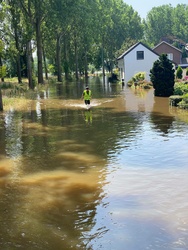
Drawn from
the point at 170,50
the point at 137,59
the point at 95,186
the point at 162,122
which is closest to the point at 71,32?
the point at 170,50

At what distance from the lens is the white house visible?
53000 millimetres

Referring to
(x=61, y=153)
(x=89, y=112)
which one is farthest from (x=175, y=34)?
(x=61, y=153)

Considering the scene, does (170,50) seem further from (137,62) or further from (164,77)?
(164,77)

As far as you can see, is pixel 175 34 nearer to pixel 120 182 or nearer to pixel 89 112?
pixel 89 112

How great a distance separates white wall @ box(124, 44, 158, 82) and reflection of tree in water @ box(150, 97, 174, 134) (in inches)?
1072

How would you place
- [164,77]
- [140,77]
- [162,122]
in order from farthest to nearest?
[140,77]
[164,77]
[162,122]

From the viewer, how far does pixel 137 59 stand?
176 ft

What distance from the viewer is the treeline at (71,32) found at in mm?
42031

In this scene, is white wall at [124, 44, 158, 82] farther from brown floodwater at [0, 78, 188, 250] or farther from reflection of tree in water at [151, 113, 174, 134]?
brown floodwater at [0, 78, 188, 250]

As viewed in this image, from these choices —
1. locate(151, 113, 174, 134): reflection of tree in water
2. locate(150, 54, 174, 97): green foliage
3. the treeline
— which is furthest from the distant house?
locate(151, 113, 174, 134): reflection of tree in water

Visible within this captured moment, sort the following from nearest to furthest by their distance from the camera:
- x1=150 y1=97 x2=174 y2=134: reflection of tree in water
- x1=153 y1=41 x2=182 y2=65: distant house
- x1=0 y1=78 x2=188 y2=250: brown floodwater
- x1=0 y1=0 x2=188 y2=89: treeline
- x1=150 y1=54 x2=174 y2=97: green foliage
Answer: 1. x1=0 y1=78 x2=188 y2=250: brown floodwater
2. x1=150 y1=97 x2=174 y2=134: reflection of tree in water
3. x1=150 y1=54 x2=174 y2=97: green foliage
4. x1=0 y1=0 x2=188 y2=89: treeline
5. x1=153 y1=41 x2=182 y2=65: distant house

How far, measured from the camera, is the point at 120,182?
973 centimetres

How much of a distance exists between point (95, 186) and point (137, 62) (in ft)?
151

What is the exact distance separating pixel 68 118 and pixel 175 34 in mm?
109234
